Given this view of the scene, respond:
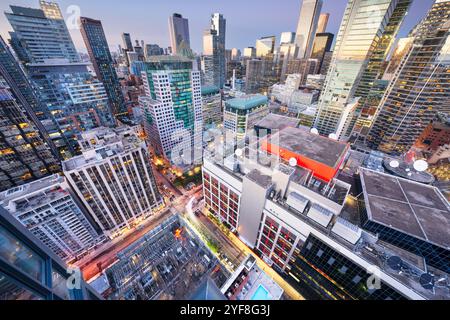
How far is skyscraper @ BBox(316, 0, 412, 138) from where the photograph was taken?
47438 millimetres

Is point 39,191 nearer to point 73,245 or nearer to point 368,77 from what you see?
point 73,245

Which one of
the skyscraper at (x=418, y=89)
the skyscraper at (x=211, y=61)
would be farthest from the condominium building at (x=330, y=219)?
the skyscraper at (x=211, y=61)

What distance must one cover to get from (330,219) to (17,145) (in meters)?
67.1

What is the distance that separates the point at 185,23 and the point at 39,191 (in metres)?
241

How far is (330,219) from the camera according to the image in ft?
69.5

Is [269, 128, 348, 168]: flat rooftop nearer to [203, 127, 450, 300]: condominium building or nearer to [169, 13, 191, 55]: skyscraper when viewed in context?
[203, 127, 450, 300]: condominium building

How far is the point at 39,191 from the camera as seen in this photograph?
29422 millimetres

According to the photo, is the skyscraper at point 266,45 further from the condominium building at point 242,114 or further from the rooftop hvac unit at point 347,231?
the rooftop hvac unit at point 347,231

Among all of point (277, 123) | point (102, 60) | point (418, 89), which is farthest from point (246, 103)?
point (102, 60)

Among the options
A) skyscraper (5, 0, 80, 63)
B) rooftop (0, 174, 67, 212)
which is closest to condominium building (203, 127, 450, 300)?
rooftop (0, 174, 67, 212)

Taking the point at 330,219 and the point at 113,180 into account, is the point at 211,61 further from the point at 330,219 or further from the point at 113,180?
the point at 330,219

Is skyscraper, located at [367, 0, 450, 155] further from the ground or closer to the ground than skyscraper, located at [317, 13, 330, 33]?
closer to the ground

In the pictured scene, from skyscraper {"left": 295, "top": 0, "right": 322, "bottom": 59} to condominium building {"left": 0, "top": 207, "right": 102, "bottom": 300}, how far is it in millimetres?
225123
